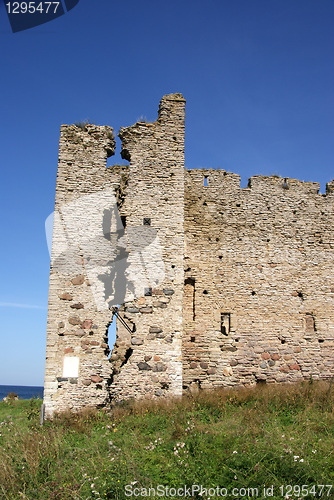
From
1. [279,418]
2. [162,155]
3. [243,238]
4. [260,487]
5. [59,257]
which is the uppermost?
[162,155]

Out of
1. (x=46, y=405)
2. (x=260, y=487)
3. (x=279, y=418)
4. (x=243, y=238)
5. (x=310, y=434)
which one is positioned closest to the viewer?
(x=260, y=487)

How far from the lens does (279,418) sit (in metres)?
8.07

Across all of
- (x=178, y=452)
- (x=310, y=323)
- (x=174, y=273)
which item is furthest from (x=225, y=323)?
(x=178, y=452)

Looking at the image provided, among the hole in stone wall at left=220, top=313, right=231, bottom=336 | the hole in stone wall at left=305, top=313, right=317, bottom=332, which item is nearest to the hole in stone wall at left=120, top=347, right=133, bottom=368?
the hole in stone wall at left=220, top=313, right=231, bottom=336

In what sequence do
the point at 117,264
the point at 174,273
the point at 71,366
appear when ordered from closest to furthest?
1. the point at 71,366
2. the point at 117,264
3. the point at 174,273

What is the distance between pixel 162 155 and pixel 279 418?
6141mm

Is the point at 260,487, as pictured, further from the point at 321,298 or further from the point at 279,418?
the point at 321,298

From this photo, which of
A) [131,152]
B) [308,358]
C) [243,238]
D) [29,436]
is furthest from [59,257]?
[308,358]

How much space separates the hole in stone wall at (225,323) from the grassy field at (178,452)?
191 cm

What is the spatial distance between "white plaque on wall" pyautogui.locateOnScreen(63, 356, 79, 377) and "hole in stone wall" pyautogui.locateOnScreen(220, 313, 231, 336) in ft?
11.3

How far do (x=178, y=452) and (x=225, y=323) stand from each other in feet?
14.3

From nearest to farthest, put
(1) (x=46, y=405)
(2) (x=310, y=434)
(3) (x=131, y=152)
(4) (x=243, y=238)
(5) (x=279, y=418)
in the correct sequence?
(2) (x=310, y=434), (5) (x=279, y=418), (1) (x=46, y=405), (3) (x=131, y=152), (4) (x=243, y=238)

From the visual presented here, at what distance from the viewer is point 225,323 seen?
34.5 ft

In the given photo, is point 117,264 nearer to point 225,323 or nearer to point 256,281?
point 225,323
